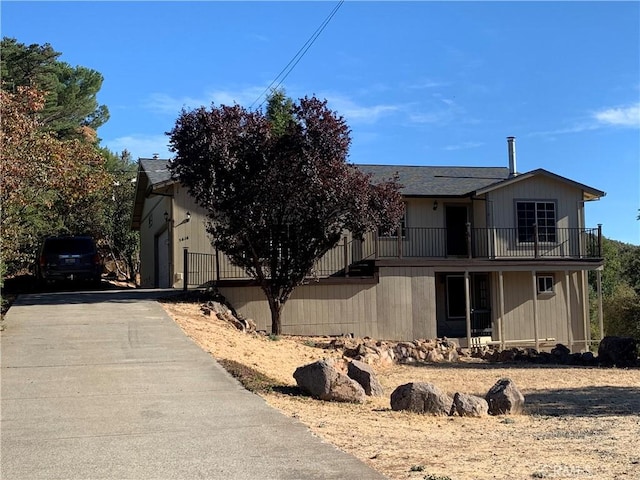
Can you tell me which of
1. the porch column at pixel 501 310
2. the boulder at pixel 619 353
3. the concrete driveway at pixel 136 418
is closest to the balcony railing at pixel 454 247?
the porch column at pixel 501 310

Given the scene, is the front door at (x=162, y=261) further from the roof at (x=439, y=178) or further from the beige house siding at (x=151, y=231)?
the roof at (x=439, y=178)

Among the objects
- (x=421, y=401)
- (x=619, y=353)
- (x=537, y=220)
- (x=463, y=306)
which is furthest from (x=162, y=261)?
(x=421, y=401)

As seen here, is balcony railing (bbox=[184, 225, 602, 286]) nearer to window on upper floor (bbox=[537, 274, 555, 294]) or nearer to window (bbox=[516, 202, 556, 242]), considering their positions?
window (bbox=[516, 202, 556, 242])

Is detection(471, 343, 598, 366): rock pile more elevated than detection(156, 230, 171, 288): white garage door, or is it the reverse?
detection(156, 230, 171, 288): white garage door

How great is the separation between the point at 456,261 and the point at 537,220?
426 centimetres

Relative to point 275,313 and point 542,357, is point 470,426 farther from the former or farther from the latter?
point 542,357

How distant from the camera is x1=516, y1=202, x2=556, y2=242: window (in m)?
24.7

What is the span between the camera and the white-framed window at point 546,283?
2534 cm

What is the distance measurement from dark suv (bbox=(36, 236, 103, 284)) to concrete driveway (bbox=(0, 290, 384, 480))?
8337 millimetres

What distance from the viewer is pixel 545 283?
25469 millimetres

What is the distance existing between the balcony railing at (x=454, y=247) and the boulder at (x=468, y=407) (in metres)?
13.0

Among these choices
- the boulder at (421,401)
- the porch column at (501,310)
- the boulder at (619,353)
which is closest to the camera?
the boulder at (421,401)

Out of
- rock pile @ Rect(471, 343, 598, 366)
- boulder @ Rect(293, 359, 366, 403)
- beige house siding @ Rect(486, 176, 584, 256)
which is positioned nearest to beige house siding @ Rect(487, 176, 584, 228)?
beige house siding @ Rect(486, 176, 584, 256)

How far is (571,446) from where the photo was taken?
741 cm
